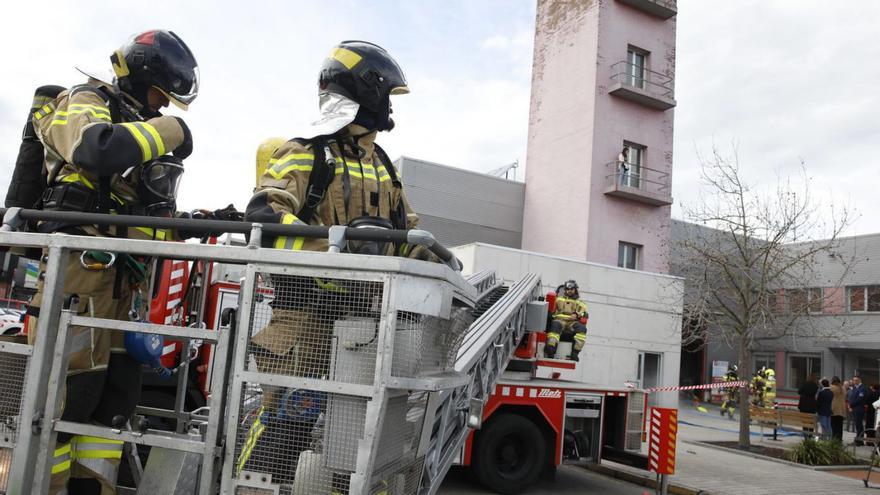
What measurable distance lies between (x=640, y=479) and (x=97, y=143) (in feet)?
27.6

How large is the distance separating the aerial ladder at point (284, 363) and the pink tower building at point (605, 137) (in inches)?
802

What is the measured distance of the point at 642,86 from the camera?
77.2 feet

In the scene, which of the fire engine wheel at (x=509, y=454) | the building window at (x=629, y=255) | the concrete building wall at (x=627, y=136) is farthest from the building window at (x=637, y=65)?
the fire engine wheel at (x=509, y=454)

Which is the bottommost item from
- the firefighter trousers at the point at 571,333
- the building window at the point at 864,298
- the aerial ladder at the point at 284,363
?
the aerial ladder at the point at 284,363

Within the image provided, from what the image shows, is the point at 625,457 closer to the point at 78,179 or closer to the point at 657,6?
the point at 78,179

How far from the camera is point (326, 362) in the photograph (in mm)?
1994

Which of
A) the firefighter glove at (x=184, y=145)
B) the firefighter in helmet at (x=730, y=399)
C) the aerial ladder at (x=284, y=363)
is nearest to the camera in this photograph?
the aerial ladder at (x=284, y=363)

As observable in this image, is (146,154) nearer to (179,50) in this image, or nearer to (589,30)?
(179,50)

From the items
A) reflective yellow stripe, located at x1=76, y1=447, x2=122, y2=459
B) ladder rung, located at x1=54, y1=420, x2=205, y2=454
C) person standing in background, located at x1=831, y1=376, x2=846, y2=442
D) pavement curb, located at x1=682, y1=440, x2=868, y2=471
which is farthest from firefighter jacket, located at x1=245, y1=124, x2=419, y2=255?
person standing in background, located at x1=831, y1=376, x2=846, y2=442

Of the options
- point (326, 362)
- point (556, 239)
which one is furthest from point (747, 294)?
point (326, 362)

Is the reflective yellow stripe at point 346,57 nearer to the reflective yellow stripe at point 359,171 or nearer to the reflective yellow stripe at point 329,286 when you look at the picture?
the reflective yellow stripe at point 359,171

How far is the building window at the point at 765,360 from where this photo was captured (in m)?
30.5

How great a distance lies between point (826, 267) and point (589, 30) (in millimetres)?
14513

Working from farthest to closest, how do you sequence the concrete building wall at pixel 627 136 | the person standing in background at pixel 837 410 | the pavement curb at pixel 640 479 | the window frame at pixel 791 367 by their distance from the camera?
the window frame at pixel 791 367 → the concrete building wall at pixel 627 136 → the person standing in background at pixel 837 410 → the pavement curb at pixel 640 479
